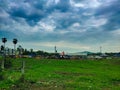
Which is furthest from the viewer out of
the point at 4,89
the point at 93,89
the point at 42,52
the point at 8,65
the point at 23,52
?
the point at 42,52

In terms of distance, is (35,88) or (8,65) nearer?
(35,88)

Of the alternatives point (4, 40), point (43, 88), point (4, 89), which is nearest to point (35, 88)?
point (43, 88)

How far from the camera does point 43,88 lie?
885 inches

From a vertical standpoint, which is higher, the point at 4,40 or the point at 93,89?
the point at 4,40

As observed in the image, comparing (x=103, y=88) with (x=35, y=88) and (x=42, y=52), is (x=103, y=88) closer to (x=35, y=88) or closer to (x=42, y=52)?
(x=35, y=88)

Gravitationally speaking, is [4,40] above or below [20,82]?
above

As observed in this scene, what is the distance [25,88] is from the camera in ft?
72.3

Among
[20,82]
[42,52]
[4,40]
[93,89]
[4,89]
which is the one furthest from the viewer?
[42,52]

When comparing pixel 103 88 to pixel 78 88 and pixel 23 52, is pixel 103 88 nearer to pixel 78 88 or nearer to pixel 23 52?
pixel 78 88

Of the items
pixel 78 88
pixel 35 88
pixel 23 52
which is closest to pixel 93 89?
pixel 78 88

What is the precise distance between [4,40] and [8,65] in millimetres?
75506

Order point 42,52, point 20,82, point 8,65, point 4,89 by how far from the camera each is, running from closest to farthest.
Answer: point 4,89, point 20,82, point 8,65, point 42,52

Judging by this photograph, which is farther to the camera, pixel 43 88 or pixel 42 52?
pixel 42 52

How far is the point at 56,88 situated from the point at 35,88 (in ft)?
5.57
